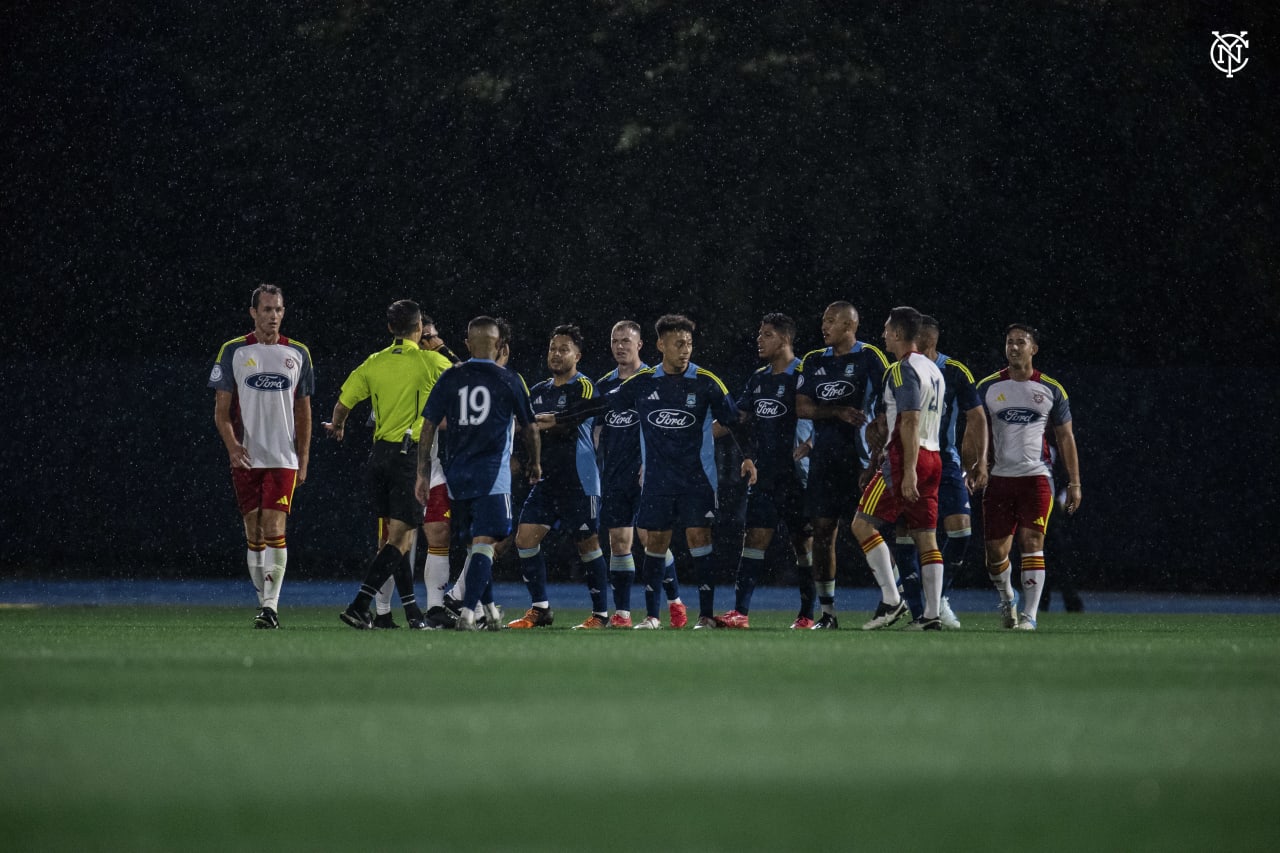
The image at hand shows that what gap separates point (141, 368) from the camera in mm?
21469

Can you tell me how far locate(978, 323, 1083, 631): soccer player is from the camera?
41.3 feet

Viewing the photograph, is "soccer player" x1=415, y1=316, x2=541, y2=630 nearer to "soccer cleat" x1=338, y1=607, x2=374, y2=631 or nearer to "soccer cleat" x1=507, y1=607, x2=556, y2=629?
"soccer cleat" x1=338, y1=607, x2=374, y2=631

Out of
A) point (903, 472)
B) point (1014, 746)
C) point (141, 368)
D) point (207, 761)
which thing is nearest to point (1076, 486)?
point (903, 472)

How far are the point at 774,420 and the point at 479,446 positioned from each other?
2.55m

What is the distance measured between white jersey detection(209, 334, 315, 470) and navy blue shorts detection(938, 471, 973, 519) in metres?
4.78

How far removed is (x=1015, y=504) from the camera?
1282 centimetres

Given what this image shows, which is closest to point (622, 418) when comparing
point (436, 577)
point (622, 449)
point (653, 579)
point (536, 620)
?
point (622, 449)

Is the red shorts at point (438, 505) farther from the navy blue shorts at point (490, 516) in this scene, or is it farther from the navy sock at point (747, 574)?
the navy sock at point (747, 574)

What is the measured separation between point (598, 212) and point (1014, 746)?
63.1 feet

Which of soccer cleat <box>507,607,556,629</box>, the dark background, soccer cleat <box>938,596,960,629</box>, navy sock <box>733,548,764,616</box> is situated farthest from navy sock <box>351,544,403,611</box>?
the dark background

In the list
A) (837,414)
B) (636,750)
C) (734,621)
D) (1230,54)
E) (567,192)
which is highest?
(1230,54)

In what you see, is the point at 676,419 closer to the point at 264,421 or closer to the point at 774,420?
the point at 774,420

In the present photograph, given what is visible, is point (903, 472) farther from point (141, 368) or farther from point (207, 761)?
point (141, 368)

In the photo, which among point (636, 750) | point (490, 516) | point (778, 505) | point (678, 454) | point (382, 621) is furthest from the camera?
point (778, 505)
